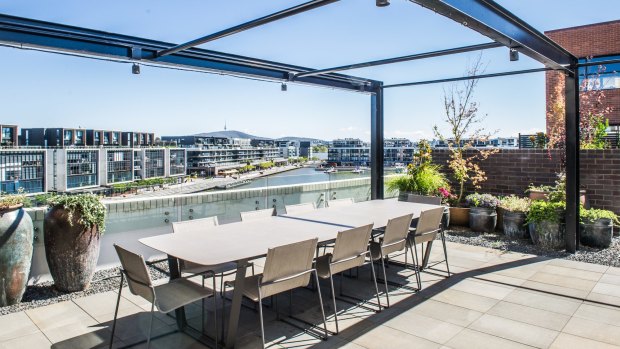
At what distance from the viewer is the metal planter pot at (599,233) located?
5.73 m

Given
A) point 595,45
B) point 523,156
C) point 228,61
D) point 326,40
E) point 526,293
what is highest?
point 595,45

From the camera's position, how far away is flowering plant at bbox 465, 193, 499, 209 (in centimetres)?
716

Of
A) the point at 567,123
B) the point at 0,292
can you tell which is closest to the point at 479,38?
the point at 567,123

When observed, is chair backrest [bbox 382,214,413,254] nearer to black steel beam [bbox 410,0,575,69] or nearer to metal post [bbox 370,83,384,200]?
black steel beam [bbox 410,0,575,69]

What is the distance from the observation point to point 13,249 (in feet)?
12.2

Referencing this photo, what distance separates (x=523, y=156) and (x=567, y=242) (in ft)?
7.99

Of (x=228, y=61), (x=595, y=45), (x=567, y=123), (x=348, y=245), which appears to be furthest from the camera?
(x=595, y=45)

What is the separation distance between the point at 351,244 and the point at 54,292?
10.1 feet

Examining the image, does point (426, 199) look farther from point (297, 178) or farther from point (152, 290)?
point (152, 290)

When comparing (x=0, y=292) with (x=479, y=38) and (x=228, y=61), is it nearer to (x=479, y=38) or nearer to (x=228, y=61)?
(x=228, y=61)

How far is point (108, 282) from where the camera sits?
14.6 feet

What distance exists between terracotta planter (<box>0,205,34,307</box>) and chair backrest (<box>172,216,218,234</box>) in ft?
4.83

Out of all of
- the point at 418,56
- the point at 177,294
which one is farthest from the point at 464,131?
the point at 177,294

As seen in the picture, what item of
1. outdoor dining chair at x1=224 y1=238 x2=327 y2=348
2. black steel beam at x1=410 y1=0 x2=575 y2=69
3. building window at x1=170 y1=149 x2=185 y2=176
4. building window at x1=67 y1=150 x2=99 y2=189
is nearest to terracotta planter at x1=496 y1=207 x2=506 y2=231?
black steel beam at x1=410 y1=0 x2=575 y2=69
